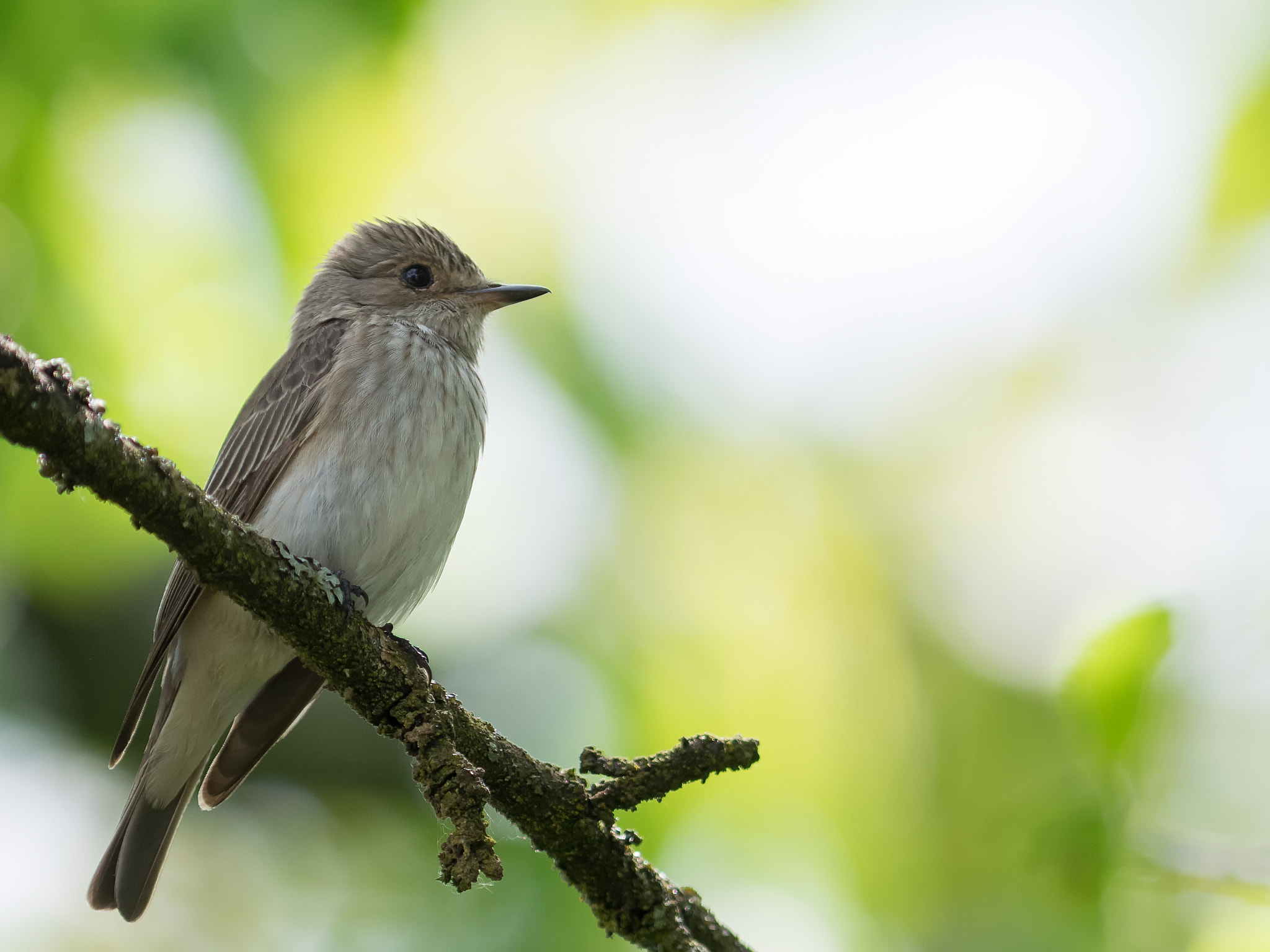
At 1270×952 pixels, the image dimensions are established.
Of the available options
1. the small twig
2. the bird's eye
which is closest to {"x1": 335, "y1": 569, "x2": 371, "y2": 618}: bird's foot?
the small twig

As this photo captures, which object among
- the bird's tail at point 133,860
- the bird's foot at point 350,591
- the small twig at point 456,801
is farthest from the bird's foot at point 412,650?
the bird's tail at point 133,860

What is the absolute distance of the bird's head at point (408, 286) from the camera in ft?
16.6

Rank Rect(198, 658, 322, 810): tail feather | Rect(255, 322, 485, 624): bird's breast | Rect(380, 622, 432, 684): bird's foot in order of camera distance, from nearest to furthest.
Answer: Rect(380, 622, 432, 684): bird's foot < Rect(255, 322, 485, 624): bird's breast < Rect(198, 658, 322, 810): tail feather

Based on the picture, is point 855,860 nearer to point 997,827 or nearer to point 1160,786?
point 997,827

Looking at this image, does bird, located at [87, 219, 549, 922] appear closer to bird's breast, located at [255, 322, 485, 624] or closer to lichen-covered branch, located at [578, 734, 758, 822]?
bird's breast, located at [255, 322, 485, 624]

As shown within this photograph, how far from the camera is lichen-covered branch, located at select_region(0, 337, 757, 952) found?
2.11 m

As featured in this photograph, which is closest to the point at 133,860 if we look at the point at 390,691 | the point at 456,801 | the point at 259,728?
the point at 259,728

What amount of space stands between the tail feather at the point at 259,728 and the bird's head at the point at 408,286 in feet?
5.07

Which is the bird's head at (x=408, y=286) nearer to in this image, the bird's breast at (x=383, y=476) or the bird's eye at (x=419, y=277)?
the bird's eye at (x=419, y=277)

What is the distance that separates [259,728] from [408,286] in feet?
6.75

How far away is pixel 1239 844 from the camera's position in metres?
3.12

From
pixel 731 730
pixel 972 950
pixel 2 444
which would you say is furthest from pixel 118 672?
pixel 972 950

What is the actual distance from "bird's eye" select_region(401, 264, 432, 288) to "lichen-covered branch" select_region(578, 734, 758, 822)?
310 cm

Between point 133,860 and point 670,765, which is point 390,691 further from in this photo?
point 133,860
